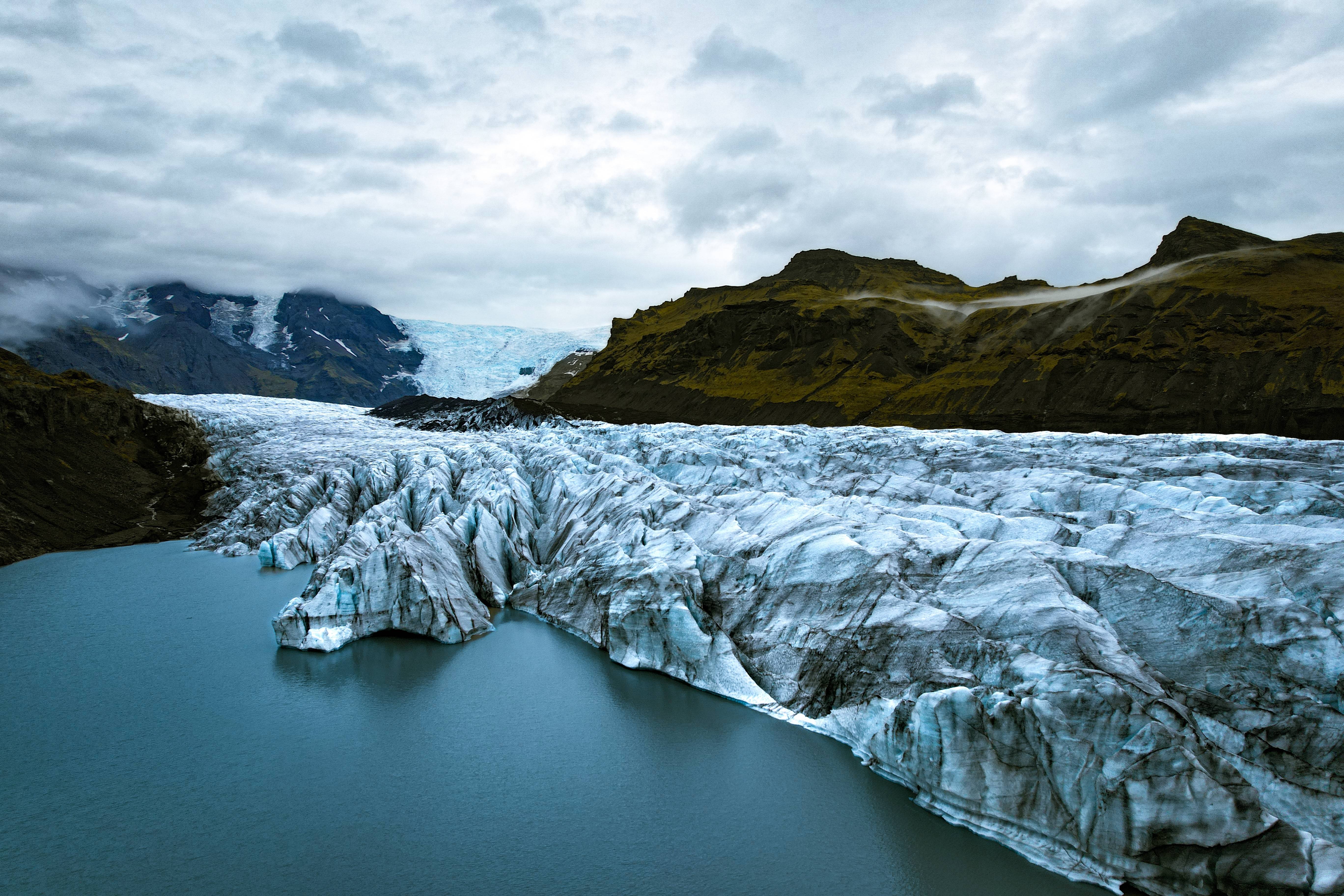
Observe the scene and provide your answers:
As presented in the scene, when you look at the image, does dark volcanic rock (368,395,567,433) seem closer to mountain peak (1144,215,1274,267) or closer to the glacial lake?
the glacial lake

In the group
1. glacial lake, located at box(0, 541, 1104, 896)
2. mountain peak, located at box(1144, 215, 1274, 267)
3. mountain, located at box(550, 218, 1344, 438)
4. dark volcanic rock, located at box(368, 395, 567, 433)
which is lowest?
glacial lake, located at box(0, 541, 1104, 896)

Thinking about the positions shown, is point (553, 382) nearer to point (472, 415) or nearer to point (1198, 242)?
point (472, 415)

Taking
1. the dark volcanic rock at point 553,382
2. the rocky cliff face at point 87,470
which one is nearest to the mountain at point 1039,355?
the dark volcanic rock at point 553,382

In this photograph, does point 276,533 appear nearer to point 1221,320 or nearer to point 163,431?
point 163,431

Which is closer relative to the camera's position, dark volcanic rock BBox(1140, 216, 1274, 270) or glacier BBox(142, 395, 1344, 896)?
glacier BBox(142, 395, 1344, 896)

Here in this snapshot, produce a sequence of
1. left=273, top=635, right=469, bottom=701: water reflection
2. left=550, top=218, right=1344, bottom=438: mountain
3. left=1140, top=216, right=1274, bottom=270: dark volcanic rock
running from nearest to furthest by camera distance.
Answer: left=273, top=635, right=469, bottom=701: water reflection, left=550, top=218, right=1344, bottom=438: mountain, left=1140, top=216, right=1274, bottom=270: dark volcanic rock

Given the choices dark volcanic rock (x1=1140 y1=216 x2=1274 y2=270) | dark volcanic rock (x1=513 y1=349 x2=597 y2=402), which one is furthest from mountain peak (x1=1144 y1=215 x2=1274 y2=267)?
dark volcanic rock (x1=513 y1=349 x2=597 y2=402)

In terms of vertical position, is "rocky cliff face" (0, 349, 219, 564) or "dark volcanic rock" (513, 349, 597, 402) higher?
"dark volcanic rock" (513, 349, 597, 402)

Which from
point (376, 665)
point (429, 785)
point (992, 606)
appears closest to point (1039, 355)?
point (992, 606)
